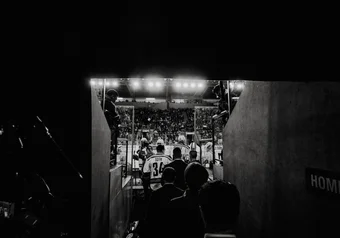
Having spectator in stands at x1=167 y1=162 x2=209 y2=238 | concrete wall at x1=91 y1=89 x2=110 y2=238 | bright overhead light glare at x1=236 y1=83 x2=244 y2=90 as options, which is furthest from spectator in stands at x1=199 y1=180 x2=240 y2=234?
bright overhead light glare at x1=236 y1=83 x2=244 y2=90

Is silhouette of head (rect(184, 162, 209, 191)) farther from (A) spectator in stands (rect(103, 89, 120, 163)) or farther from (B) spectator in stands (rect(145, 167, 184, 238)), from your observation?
(A) spectator in stands (rect(103, 89, 120, 163))

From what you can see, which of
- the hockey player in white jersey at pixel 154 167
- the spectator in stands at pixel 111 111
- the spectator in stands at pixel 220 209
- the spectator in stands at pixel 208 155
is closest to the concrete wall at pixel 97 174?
the spectator in stands at pixel 111 111

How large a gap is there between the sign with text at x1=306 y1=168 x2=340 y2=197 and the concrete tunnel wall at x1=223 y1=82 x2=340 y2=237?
5cm

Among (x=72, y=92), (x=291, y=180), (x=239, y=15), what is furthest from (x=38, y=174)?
(x=291, y=180)

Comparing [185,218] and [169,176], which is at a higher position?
[169,176]

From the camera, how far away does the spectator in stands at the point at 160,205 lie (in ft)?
6.74

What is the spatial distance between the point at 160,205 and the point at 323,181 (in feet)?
5.19

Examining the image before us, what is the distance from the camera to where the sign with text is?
155 centimetres

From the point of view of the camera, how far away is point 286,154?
223 centimetres

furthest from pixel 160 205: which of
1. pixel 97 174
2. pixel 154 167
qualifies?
pixel 154 167

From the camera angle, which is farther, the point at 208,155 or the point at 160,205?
the point at 208,155

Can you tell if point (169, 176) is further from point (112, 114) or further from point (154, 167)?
point (112, 114)

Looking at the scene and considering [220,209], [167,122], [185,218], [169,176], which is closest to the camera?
[220,209]

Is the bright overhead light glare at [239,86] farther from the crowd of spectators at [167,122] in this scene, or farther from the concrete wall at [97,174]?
the concrete wall at [97,174]
